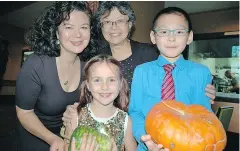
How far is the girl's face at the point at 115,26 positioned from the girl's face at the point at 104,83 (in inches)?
16.1

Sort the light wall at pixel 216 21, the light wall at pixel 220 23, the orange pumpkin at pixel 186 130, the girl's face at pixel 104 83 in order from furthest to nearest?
the light wall at pixel 216 21 < the light wall at pixel 220 23 < the girl's face at pixel 104 83 < the orange pumpkin at pixel 186 130

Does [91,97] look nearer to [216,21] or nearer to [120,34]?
[120,34]

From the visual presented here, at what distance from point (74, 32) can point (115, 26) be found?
16.0 inches

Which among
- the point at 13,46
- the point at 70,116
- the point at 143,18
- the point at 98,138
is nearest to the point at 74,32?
the point at 70,116

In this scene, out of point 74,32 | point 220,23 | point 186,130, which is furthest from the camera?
point 220,23

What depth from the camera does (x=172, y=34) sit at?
5.11ft

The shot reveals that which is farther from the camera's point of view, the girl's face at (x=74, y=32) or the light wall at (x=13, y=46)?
the light wall at (x=13, y=46)

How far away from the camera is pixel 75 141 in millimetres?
1417

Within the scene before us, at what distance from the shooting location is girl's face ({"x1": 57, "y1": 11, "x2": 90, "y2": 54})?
1.82m

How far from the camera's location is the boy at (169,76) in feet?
5.14

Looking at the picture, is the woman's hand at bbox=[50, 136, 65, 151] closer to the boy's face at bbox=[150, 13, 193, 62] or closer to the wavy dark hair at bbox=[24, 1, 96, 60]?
the wavy dark hair at bbox=[24, 1, 96, 60]

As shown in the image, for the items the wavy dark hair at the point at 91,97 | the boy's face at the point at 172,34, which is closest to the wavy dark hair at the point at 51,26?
the wavy dark hair at the point at 91,97

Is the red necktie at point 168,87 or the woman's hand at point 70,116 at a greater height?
the red necktie at point 168,87

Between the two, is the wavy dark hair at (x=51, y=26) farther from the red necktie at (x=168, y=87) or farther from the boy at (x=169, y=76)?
the red necktie at (x=168, y=87)
